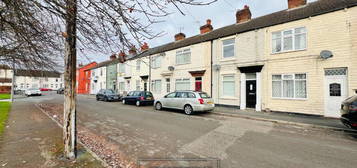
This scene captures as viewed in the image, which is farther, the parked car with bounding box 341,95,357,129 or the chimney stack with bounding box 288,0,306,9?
the chimney stack with bounding box 288,0,306,9

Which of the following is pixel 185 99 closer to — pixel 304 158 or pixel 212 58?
pixel 212 58

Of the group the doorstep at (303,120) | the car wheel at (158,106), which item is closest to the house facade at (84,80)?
the car wheel at (158,106)

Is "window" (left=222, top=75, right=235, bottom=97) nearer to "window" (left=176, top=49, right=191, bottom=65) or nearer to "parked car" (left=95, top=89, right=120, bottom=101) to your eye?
"window" (left=176, top=49, right=191, bottom=65)

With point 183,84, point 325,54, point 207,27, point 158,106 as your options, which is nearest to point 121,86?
point 183,84

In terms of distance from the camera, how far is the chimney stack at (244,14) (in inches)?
547

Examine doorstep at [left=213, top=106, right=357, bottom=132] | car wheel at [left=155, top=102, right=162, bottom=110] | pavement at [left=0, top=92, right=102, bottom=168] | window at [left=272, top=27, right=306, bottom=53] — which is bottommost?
doorstep at [left=213, top=106, right=357, bottom=132]

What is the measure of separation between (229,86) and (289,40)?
5.07 metres

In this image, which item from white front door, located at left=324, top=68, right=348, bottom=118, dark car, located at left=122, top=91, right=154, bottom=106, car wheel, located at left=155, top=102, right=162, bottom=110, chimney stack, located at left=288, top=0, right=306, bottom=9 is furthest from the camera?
dark car, located at left=122, top=91, right=154, bottom=106

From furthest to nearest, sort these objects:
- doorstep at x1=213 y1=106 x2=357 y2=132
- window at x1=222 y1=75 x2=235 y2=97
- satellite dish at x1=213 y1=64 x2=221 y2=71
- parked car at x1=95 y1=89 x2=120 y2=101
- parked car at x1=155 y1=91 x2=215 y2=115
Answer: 1. parked car at x1=95 y1=89 x2=120 y2=101
2. satellite dish at x1=213 y1=64 x2=221 y2=71
3. window at x1=222 y1=75 x2=235 y2=97
4. parked car at x1=155 y1=91 x2=215 y2=115
5. doorstep at x1=213 y1=106 x2=357 y2=132

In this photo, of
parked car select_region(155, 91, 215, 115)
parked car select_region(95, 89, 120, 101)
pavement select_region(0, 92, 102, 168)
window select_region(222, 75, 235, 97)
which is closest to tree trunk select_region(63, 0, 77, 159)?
pavement select_region(0, 92, 102, 168)

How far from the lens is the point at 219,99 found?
13.2m

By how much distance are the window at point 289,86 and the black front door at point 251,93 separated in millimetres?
1208

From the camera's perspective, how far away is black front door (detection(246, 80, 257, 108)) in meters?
11.4

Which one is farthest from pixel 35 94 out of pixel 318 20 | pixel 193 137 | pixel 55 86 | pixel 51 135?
pixel 55 86
